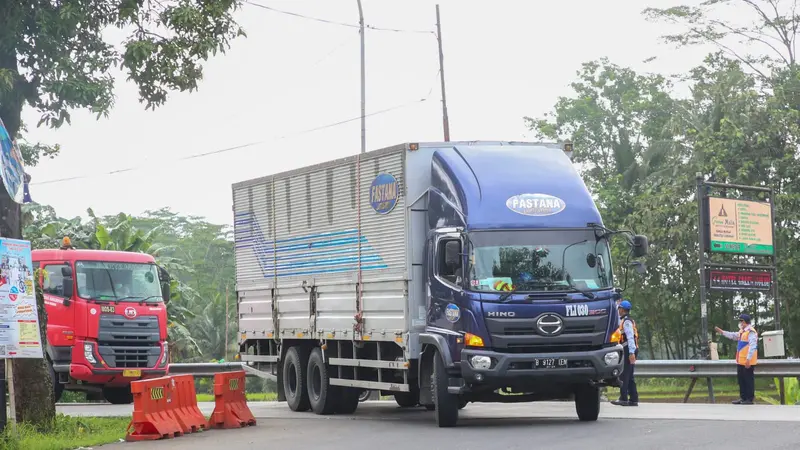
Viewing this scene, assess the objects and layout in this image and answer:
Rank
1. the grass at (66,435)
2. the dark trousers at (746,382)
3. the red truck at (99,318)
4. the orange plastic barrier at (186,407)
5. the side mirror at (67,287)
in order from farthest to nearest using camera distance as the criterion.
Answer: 1. the red truck at (99,318)
2. the side mirror at (67,287)
3. the dark trousers at (746,382)
4. the orange plastic barrier at (186,407)
5. the grass at (66,435)

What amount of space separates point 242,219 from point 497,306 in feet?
26.5

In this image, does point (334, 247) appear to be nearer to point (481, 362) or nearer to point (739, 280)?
point (481, 362)

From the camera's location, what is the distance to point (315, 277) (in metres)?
19.8

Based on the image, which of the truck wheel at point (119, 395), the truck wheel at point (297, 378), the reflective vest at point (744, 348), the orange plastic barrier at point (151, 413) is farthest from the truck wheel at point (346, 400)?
the truck wheel at point (119, 395)

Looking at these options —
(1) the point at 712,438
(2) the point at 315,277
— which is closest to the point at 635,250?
(1) the point at 712,438

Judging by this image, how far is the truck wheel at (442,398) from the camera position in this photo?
16.0 meters

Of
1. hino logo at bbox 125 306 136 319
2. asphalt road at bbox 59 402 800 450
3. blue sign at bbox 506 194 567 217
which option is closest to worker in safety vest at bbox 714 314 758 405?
asphalt road at bbox 59 402 800 450

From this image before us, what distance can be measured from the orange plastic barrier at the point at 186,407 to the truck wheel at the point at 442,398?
3294mm

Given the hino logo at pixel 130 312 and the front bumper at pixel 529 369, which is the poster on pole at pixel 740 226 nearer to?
the hino logo at pixel 130 312

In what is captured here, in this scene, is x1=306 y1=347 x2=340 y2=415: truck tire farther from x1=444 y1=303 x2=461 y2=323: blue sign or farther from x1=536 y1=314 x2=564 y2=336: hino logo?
x1=536 y1=314 x2=564 y2=336: hino logo

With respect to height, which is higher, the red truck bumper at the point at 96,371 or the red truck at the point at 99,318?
the red truck at the point at 99,318

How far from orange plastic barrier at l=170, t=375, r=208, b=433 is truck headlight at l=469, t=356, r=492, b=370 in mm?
4065

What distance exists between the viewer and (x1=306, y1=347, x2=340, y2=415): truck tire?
19812 mm

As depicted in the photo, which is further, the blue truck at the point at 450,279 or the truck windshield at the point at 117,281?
the truck windshield at the point at 117,281
